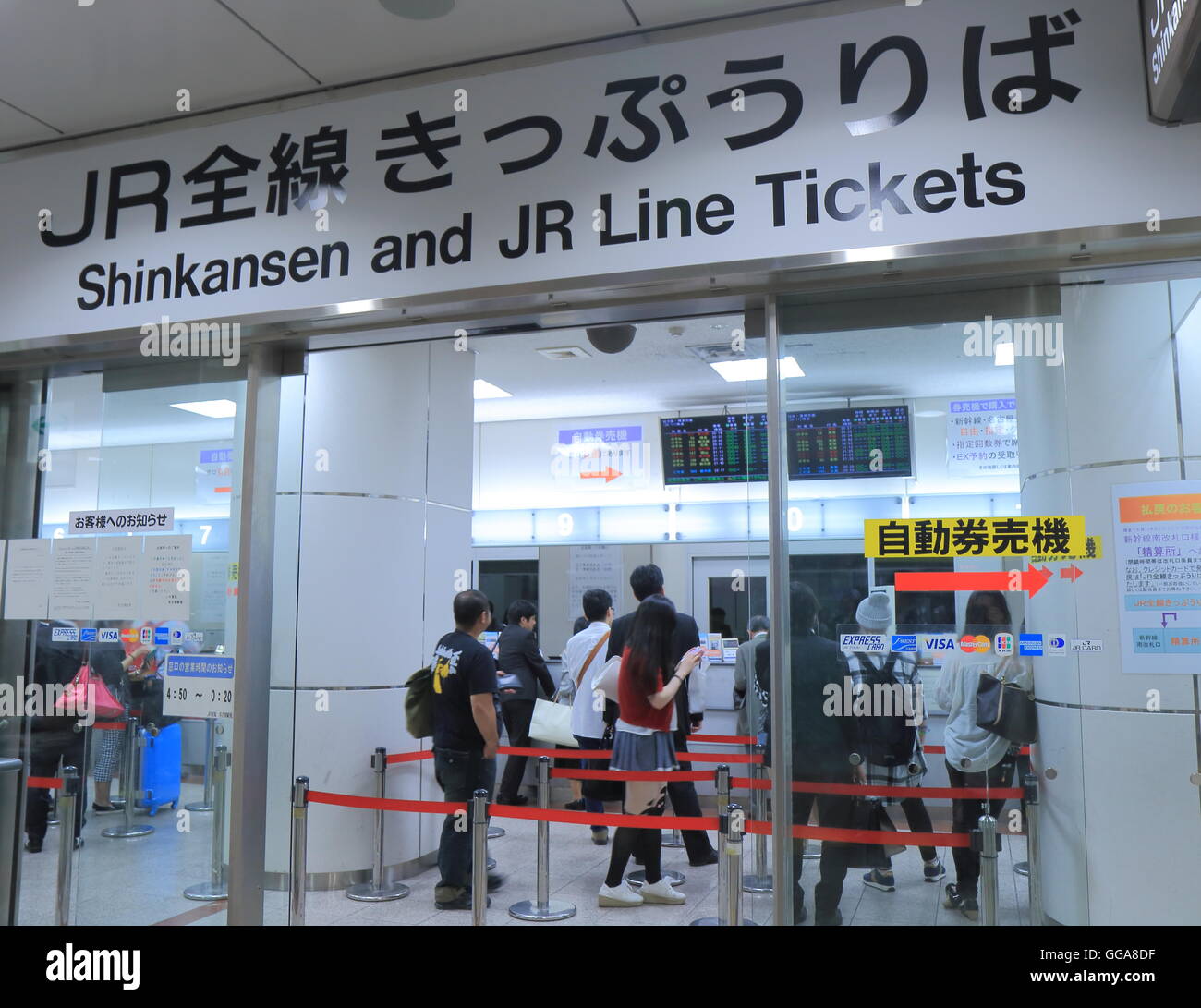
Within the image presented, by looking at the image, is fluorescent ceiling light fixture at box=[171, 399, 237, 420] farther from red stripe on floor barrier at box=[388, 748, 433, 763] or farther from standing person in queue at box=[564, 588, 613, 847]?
standing person in queue at box=[564, 588, 613, 847]

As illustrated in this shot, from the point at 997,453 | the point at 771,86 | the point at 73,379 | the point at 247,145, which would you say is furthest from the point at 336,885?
the point at 771,86

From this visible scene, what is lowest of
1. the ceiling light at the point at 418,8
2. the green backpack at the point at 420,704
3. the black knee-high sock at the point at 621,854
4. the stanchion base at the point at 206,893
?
the black knee-high sock at the point at 621,854

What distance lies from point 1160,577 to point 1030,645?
36 centimetres

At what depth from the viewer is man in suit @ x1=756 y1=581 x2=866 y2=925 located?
8.71 feet

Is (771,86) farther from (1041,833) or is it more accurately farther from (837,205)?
(1041,833)

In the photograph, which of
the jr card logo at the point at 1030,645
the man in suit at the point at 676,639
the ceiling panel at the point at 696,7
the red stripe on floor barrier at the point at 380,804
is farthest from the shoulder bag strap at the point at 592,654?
the ceiling panel at the point at 696,7

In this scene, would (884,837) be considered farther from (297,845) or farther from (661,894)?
(661,894)

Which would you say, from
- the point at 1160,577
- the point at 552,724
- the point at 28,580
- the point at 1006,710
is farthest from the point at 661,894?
the point at 28,580

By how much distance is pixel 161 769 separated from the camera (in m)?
3.33

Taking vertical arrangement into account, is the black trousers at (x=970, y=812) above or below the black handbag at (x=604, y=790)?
above

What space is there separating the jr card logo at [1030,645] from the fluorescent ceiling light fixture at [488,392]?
5508mm

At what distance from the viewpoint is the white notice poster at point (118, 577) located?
3.45 m

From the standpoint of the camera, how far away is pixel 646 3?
2.72 meters

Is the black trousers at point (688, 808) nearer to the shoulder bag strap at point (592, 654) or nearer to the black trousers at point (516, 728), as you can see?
the shoulder bag strap at point (592, 654)
